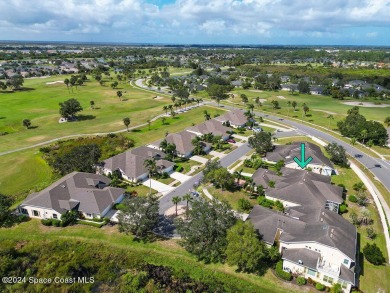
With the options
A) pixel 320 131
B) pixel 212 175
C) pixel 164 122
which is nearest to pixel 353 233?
pixel 212 175

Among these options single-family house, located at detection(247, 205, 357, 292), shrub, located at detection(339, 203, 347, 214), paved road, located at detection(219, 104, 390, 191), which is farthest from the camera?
paved road, located at detection(219, 104, 390, 191)

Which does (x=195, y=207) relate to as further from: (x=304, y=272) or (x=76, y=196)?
(x=76, y=196)

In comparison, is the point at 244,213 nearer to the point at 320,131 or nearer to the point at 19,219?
the point at 19,219

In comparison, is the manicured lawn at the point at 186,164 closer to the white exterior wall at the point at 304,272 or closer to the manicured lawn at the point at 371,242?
the manicured lawn at the point at 371,242

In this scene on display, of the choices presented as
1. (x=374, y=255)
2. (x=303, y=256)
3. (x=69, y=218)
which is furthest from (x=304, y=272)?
(x=69, y=218)

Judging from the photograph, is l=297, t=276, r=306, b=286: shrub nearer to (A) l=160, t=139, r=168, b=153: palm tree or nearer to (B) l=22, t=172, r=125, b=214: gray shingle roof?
(B) l=22, t=172, r=125, b=214: gray shingle roof

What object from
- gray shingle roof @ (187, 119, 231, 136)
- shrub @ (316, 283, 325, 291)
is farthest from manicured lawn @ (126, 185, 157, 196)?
gray shingle roof @ (187, 119, 231, 136)
